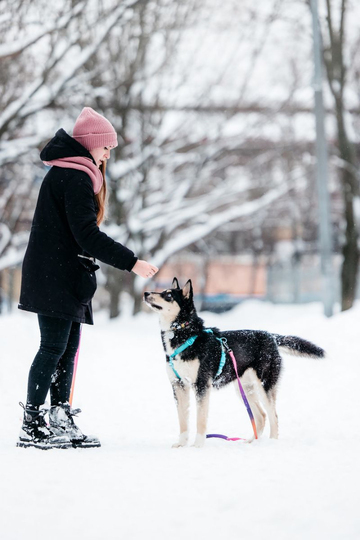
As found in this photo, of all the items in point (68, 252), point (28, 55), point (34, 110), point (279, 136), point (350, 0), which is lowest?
point (68, 252)

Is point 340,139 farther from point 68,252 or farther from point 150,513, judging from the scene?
point 150,513

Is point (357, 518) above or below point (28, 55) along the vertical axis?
below

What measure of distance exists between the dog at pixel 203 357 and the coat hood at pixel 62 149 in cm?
106

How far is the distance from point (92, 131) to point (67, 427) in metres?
1.93

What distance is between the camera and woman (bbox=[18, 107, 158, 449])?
431 cm

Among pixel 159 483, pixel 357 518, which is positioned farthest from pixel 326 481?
pixel 159 483

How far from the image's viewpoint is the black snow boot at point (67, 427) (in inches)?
176

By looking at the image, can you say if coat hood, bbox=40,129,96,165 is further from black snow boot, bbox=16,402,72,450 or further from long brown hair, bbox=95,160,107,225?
black snow boot, bbox=16,402,72,450

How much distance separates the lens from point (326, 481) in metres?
3.51

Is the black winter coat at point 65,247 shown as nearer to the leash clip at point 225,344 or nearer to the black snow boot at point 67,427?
the black snow boot at point 67,427

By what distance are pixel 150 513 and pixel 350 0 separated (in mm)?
16771

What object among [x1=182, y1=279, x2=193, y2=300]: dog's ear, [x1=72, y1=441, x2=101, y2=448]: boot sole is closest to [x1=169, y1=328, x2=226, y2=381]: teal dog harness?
[x1=182, y1=279, x2=193, y2=300]: dog's ear

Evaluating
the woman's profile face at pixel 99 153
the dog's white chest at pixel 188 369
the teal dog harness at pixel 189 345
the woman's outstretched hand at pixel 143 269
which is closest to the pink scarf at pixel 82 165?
the woman's profile face at pixel 99 153

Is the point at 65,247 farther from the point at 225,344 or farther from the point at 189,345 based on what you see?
the point at 225,344
